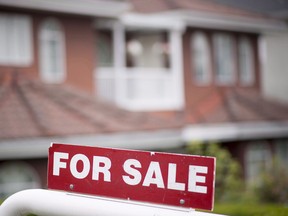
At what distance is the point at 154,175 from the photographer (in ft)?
9.98

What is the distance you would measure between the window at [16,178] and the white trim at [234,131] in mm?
4823

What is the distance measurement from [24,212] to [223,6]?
18.7 meters

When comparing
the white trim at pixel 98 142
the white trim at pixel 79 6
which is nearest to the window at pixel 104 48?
the white trim at pixel 79 6

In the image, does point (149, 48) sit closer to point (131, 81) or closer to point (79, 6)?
point (131, 81)

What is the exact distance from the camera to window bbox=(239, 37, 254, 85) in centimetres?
2283

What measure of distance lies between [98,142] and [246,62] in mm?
10139

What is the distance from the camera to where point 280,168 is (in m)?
14.6

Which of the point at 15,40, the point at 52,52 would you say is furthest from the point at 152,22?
the point at 15,40

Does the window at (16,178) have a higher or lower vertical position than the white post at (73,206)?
lower

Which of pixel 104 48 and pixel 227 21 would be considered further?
pixel 227 21

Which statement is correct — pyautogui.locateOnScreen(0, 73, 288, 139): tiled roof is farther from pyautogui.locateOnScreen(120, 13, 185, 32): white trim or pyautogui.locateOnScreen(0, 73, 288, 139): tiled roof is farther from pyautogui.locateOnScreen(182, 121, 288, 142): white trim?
pyautogui.locateOnScreen(120, 13, 185, 32): white trim

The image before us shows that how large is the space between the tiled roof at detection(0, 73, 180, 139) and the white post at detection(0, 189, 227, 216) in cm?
949

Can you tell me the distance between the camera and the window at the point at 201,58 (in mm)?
20845

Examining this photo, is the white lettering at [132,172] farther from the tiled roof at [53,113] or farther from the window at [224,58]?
the window at [224,58]
